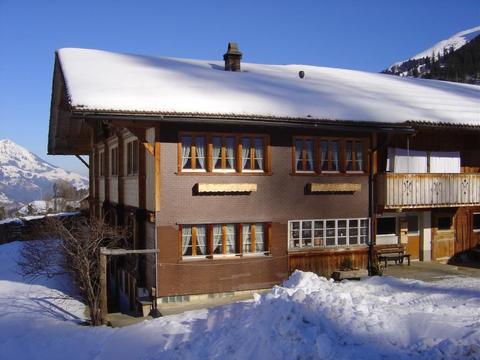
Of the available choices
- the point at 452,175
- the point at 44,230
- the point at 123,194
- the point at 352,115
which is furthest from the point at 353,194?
the point at 44,230

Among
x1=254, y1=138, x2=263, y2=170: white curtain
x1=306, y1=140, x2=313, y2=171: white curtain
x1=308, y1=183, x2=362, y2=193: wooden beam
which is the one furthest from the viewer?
x1=306, y1=140, x2=313, y2=171: white curtain

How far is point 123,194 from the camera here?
19.3m

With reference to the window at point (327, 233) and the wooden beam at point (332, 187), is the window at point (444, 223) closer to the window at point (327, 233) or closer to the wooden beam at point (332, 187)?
the window at point (327, 233)

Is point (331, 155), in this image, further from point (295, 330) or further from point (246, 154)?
point (295, 330)

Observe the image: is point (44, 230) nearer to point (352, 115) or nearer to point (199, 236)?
point (199, 236)

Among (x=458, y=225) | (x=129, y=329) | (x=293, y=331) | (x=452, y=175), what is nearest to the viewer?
(x=293, y=331)

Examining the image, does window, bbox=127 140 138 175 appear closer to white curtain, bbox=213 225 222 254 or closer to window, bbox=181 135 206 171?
window, bbox=181 135 206 171

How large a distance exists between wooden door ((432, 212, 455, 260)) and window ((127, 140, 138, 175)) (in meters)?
12.0

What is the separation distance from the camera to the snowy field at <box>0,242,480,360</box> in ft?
28.6

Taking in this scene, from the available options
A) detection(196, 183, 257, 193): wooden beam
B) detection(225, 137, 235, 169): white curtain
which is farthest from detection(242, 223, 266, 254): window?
detection(225, 137, 235, 169): white curtain

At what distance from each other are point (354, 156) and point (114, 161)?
33.0 ft

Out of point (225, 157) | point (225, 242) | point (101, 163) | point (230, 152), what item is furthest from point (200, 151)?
point (101, 163)

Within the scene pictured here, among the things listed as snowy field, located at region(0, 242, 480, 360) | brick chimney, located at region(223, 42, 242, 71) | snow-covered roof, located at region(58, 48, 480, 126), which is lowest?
snowy field, located at region(0, 242, 480, 360)

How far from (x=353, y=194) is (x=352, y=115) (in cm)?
277
